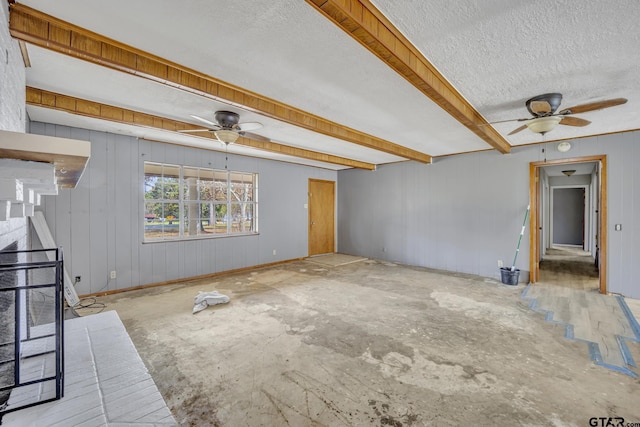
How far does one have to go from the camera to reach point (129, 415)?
55.1 inches

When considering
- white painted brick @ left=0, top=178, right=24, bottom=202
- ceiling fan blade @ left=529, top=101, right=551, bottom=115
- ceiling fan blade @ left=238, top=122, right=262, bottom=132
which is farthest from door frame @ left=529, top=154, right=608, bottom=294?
white painted brick @ left=0, top=178, right=24, bottom=202

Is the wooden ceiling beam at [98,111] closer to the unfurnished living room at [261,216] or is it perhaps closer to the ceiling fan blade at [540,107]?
the unfurnished living room at [261,216]

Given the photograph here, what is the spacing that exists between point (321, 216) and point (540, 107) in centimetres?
542

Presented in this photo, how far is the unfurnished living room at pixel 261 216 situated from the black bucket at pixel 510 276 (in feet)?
0.16

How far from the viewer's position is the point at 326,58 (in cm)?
208

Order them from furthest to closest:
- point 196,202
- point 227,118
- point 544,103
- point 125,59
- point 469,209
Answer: point 469,209
point 196,202
point 227,118
point 544,103
point 125,59

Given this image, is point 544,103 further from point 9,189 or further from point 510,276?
point 9,189

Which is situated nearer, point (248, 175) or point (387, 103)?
point (387, 103)

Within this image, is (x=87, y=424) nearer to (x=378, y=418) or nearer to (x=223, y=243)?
(x=378, y=418)

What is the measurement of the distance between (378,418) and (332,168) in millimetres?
6303

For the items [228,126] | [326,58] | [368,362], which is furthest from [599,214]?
[228,126]

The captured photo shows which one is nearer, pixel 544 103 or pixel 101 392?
pixel 101 392

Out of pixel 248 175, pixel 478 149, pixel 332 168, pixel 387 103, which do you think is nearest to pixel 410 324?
pixel 387 103

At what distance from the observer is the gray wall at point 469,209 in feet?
13.3
